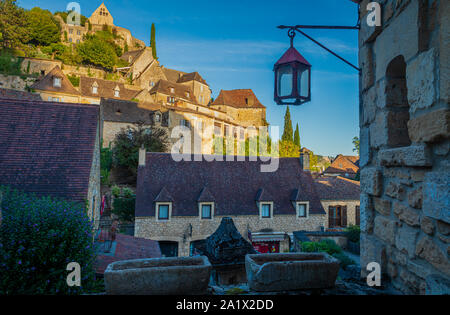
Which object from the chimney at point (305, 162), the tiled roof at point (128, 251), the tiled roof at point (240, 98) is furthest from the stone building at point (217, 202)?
the tiled roof at point (240, 98)

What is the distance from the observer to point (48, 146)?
9180mm

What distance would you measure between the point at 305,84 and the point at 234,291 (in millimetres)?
2978

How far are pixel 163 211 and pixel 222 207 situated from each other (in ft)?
11.9

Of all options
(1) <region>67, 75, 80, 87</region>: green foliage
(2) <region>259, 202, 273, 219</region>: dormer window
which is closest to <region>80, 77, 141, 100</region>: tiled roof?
(1) <region>67, 75, 80, 87</region>: green foliage

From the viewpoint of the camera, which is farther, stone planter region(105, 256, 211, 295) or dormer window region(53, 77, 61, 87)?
dormer window region(53, 77, 61, 87)

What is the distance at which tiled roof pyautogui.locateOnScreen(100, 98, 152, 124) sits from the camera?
32.0m

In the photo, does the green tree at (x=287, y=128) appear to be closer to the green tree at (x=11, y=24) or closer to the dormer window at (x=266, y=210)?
the dormer window at (x=266, y=210)

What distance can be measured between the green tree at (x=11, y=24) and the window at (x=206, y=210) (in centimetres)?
4341

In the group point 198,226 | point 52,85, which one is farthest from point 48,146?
point 52,85

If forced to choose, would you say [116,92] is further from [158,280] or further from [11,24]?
[158,280]

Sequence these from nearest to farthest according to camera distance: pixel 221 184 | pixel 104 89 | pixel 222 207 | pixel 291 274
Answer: pixel 291 274 → pixel 222 207 → pixel 221 184 → pixel 104 89

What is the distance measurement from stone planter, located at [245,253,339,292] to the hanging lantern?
2345 millimetres

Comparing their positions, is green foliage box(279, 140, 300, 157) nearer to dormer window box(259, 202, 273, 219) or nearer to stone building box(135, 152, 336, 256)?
stone building box(135, 152, 336, 256)

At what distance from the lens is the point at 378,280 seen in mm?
2639
